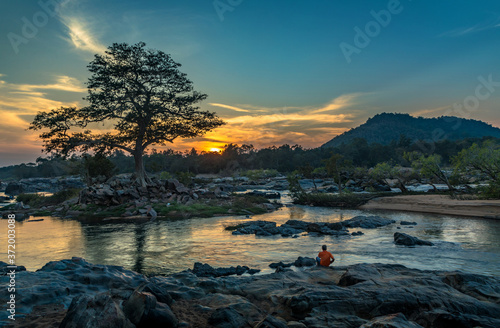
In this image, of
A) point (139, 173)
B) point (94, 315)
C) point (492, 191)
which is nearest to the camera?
point (94, 315)

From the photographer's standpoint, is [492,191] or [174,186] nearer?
[492,191]

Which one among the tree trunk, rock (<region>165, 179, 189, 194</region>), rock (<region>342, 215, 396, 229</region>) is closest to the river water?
rock (<region>342, 215, 396, 229</region>)

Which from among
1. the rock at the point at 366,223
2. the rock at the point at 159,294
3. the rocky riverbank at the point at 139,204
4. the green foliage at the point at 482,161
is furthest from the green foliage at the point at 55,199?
the green foliage at the point at 482,161

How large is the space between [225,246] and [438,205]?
27.5 meters

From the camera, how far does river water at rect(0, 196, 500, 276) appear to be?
1457 centimetres

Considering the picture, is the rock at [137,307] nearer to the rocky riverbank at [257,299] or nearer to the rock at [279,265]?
the rocky riverbank at [257,299]

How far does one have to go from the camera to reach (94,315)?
5.53 meters

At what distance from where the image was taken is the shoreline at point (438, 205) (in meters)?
28.2

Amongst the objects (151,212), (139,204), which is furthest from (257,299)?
(139,204)

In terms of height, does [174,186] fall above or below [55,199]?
above

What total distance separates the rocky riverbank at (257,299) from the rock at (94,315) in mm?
18

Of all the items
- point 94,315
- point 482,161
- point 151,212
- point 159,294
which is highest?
point 482,161

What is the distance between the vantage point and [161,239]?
2067 centimetres

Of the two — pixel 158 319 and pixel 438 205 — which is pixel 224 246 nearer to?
pixel 158 319
